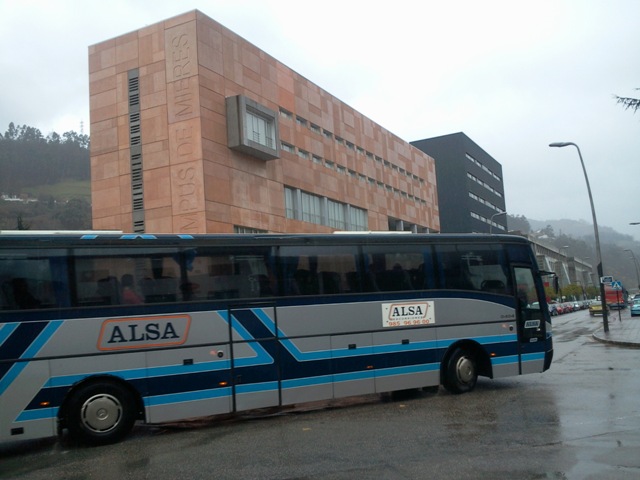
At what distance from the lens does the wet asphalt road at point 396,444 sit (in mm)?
6934

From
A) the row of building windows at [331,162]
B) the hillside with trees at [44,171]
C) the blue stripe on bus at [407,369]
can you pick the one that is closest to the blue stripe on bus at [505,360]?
the blue stripe on bus at [407,369]

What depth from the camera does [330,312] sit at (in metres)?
11.3

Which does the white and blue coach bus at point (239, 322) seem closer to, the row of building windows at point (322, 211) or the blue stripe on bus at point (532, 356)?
the blue stripe on bus at point (532, 356)

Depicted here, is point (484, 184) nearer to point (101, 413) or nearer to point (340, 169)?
point (340, 169)

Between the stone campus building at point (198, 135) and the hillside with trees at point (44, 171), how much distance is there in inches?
1966

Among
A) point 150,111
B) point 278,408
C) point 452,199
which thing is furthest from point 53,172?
point 278,408

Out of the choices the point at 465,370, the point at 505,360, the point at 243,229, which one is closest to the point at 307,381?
the point at 465,370

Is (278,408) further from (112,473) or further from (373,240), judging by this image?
(112,473)

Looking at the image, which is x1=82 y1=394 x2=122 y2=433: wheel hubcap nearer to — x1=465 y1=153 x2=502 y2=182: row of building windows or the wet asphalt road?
the wet asphalt road

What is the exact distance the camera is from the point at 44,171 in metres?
109

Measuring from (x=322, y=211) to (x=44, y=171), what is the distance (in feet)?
259

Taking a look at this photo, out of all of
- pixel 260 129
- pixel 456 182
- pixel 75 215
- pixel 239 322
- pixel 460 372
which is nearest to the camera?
pixel 239 322

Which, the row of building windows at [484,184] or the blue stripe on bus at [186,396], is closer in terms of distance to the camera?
the blue stripe on bus at [186,396]

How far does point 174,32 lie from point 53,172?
82122 mm
